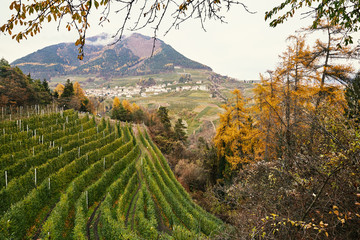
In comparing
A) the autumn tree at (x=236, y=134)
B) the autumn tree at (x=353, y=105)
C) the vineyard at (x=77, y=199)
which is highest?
the autumn tree at (x=353, y=105)

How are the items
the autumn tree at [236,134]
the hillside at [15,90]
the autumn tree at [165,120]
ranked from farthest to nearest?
the autumn tree at [165,120] → the hillside at [15,90] → the autumn tree at [236,134]

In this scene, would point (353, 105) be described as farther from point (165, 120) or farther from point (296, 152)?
point (165, 120)

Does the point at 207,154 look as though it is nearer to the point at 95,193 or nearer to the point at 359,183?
the point at 95,193

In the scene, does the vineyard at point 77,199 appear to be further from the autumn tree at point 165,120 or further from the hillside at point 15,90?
the autumn tree at point 165,120

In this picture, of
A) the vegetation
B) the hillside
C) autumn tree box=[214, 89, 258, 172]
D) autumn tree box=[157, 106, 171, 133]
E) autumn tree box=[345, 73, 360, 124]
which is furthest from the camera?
autumn tree box=[157, 106, 171, 133]

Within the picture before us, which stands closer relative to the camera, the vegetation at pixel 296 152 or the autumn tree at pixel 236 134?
the vegetation at pixel 296 152

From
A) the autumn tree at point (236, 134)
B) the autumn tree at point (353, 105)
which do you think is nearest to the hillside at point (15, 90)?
the autumn tree at point (236, 134)

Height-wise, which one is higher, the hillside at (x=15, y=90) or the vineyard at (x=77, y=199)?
the hillside at (x=15, y=90)

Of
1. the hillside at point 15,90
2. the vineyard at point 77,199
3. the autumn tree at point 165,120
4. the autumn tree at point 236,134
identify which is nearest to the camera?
the vineyard at point 77,199

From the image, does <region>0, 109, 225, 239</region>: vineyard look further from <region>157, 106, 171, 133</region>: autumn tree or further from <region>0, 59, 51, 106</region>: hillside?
<region>157, 106, 171, 133</region>: autumn tree

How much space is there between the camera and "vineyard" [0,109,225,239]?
8.15 metres

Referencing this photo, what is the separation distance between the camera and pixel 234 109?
16375 mm

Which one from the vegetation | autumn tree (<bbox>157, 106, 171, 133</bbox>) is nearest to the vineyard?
the vegetation

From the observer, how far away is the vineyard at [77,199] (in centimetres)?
815
